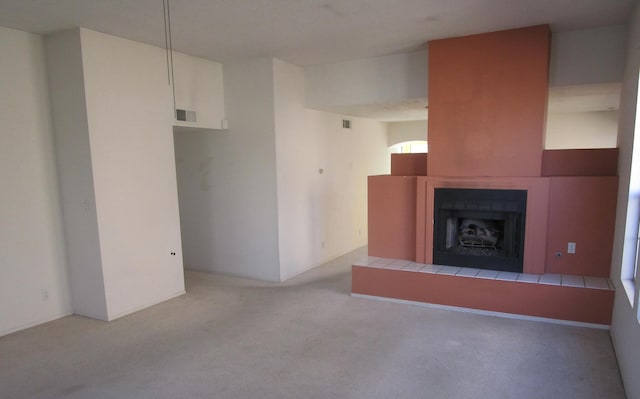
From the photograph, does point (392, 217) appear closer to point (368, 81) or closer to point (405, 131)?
point (368, 81)

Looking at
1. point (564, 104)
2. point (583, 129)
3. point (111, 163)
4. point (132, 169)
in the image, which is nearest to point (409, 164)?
point (564, 104)

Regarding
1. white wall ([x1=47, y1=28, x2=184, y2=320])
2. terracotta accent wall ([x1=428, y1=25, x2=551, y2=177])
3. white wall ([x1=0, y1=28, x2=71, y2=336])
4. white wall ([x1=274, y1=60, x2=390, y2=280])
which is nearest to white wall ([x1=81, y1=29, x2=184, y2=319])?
white wall ([x1=47, y1=28, x2=184, y2=320])

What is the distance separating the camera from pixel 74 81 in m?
3.74

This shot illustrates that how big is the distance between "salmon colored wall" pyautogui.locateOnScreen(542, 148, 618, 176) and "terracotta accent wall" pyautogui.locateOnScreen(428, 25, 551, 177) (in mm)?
241

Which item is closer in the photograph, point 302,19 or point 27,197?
point 302,19

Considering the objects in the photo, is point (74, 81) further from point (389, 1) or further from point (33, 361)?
point (389, 1)

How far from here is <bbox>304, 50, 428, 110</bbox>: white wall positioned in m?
4.79

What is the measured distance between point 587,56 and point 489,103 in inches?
44.1

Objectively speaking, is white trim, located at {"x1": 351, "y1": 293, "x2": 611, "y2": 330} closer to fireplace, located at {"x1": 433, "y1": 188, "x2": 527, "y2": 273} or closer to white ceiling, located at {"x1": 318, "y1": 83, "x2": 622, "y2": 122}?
fireplace, located at {"x1": 433, "y1": 188, "x2": 527, "y2": 273}

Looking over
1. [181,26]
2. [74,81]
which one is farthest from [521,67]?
[74,81]

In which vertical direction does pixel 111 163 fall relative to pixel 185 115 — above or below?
below

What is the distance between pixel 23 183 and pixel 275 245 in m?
2.71

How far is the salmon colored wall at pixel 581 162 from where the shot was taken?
3.87 metres

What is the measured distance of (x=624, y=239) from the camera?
3.04 metres
